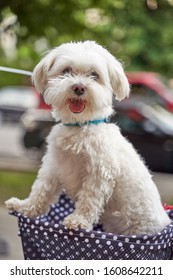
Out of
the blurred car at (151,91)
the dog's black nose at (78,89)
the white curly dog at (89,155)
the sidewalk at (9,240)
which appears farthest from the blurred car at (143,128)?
the dog's black nose at (78,89)

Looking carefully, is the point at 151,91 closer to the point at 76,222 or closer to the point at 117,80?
the point at 117,80

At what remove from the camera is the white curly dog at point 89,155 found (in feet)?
6.98

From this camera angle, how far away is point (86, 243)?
2061 mm

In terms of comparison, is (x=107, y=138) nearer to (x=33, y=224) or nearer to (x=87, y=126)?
(x=87, y=126)

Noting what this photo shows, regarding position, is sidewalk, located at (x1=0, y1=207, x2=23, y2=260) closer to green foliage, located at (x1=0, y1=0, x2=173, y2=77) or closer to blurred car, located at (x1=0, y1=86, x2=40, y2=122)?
green foliage, located at (x1=0, y1=0, x2=173, y2=77)

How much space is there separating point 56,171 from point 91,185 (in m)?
0.17

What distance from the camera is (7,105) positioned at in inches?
755

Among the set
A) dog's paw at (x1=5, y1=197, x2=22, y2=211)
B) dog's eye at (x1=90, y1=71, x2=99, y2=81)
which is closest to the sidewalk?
dog's paw at (x1=5, y1=197, x2=22, y2=211)

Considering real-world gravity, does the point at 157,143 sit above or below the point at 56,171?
above

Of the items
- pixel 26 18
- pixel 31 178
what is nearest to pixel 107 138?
pixel 26 18

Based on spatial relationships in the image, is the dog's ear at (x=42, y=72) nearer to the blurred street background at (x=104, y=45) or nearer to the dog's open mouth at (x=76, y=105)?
the dog's open mouth at (x=76, y=105)

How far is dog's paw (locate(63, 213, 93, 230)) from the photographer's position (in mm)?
2090

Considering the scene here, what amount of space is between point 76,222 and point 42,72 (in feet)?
1.77

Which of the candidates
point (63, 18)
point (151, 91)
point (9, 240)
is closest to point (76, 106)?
point (9, 240)
